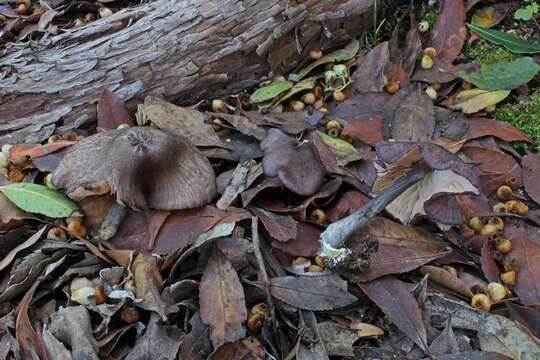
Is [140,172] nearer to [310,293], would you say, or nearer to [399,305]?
[310,293]

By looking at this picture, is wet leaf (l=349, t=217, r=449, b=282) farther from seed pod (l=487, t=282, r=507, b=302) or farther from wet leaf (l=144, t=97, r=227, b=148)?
wet leaf (l=144, t=97, r=227, b=148)

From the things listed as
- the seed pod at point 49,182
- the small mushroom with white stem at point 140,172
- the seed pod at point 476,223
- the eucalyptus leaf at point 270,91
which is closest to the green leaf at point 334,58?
the eucalyptus leaf at point 270,91

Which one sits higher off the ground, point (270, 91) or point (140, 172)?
point (140, 172)

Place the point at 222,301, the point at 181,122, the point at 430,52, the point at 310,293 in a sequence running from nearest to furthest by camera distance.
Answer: the point at 222,301
the point at 310,293
the point at 181,122
the point at 430,52

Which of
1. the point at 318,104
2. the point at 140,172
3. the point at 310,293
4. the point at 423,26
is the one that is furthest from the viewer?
the point at 423,26

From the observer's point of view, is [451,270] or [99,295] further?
[451,270]

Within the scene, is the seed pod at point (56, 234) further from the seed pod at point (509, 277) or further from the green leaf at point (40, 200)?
the seed pod at point (509, 277)

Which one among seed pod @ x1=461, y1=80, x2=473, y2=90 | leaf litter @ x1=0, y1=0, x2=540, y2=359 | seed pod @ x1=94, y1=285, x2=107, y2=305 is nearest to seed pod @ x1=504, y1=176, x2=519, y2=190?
leaf litter @ x1=0, y1=0, x2=540, y2=359

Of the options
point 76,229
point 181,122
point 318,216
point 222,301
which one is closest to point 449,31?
point 318,216
